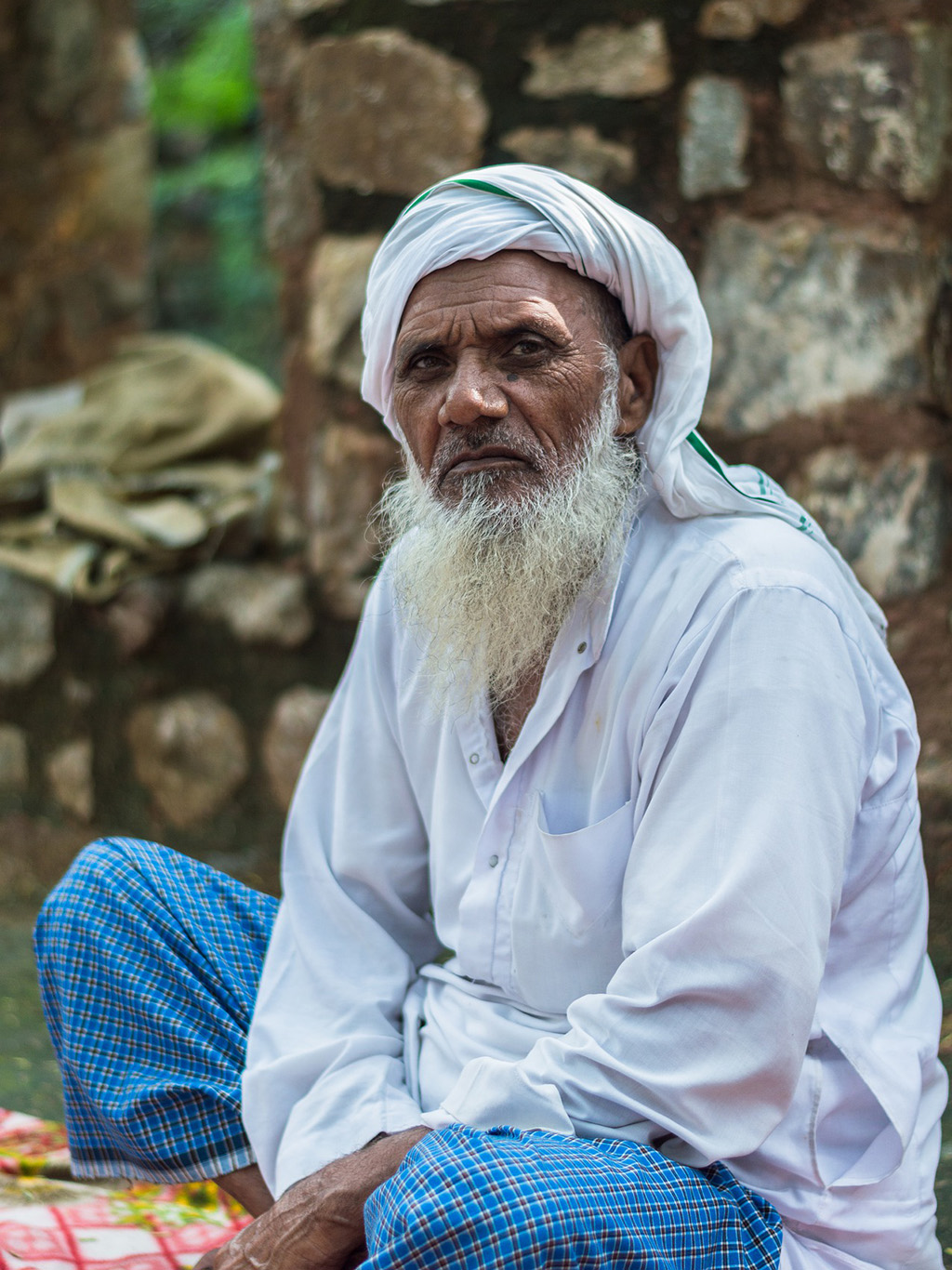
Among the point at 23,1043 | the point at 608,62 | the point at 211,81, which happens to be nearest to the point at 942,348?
the point at 608,62

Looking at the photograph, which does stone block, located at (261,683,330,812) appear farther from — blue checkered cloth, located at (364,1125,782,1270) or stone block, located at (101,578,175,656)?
blue checkered cloth, located at (364,1125,782,1270)

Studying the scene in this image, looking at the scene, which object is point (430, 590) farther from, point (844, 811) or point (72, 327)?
point (72, 327)

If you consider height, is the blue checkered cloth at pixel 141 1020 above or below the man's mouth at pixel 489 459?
below

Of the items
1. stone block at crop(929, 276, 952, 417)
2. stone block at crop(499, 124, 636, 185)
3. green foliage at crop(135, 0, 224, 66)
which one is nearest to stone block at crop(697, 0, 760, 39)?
stone block at crop(499, 124, 636, 185)

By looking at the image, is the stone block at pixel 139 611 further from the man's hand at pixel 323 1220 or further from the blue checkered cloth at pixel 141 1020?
the man's hand at pixel 323 1220

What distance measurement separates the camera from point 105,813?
3457mm

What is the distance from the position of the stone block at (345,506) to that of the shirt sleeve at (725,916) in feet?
4.87

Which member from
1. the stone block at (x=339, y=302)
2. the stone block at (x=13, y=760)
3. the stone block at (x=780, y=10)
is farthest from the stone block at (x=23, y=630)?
the stone block at (x=780, y=10)

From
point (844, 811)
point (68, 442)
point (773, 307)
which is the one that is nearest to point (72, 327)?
point (68, 442)

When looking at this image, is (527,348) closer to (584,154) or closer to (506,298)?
(506,298)

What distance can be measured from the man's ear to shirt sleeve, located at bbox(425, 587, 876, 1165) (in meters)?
0.46

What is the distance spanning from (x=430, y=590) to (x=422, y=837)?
417 millimetres

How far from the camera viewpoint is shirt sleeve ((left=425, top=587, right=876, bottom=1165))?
150cm

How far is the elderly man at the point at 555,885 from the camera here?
151 cm
